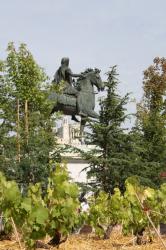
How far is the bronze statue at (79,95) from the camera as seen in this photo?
26047 millimetres

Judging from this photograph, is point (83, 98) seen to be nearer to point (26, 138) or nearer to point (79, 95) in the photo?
point (79, 95)

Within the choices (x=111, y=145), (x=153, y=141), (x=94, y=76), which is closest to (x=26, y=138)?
(x=111, y=145)

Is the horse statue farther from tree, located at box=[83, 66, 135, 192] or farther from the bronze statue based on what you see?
tree, located at box=[83, 66, 135, 192]

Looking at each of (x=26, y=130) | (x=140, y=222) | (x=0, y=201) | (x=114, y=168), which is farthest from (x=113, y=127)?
(x=0, y=201)

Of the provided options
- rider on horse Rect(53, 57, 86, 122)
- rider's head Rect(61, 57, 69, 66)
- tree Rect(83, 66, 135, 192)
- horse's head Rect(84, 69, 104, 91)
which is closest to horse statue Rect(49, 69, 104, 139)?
horse's head Rect(84, 69, 104, 91)

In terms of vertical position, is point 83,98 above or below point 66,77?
below

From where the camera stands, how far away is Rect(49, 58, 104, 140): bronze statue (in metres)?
26.0

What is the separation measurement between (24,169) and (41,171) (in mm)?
454

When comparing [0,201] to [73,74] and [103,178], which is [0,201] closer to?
[103,178]

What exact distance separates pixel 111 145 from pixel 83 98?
10059 mm

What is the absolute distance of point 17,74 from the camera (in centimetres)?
2709

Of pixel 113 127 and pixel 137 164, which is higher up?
pixel 113 127

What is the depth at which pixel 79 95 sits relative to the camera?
86.7ft

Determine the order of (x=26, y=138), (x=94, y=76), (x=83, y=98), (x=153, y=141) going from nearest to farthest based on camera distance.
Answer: (x=26, y=138) < (x=153, y=141) < (x=94, y=76) < (x=83, y=98)
